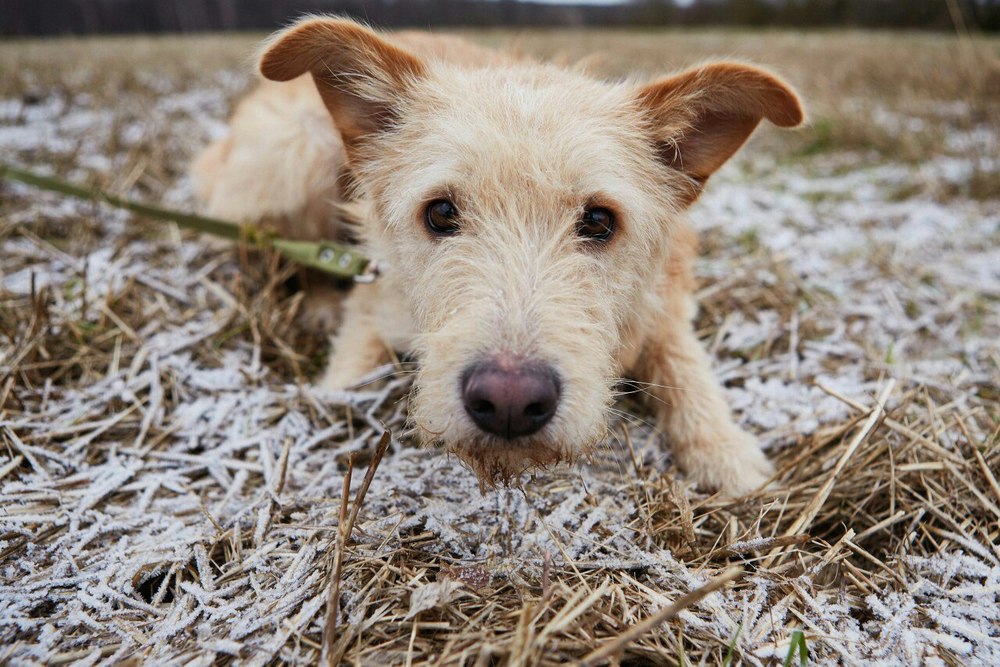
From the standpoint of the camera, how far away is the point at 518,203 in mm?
2023

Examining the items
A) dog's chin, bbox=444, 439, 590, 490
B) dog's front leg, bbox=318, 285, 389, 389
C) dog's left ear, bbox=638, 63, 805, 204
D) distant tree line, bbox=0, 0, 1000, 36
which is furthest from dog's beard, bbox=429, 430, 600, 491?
distant tree line, bbox=0, 0, 1000, 36

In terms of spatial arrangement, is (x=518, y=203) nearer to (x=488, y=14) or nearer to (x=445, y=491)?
(x=445, y=491)

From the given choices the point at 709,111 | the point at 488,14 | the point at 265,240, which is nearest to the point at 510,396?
the point at 709,111

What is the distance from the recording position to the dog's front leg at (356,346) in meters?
2.80

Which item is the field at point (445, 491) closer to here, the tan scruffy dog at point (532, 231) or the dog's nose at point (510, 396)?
the tan scruffy dog at point (532, 231)

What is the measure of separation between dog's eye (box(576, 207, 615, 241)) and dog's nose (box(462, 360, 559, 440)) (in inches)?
A: 28.3

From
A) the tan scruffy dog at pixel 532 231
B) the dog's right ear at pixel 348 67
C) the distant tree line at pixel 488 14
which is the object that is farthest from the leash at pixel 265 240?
the distant tree line at pixel 488 14

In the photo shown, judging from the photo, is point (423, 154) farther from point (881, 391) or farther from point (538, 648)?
point (881, 391)

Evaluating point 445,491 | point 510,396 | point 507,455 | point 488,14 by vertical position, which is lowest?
point 488,14

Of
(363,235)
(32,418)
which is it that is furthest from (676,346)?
(32,418)

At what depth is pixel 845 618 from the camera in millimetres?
1662

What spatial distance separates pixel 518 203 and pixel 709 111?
91 cm

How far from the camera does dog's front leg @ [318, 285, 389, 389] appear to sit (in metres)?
2.80

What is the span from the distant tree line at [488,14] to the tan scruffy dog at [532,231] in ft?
1.90
